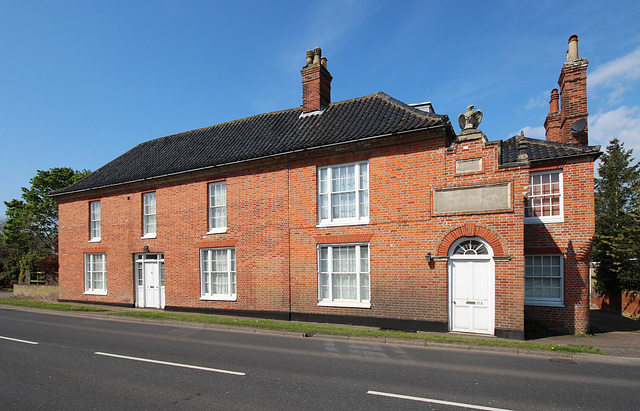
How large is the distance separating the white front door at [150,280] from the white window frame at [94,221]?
383 cm

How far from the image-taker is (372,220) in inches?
525

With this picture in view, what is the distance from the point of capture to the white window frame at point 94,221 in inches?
838

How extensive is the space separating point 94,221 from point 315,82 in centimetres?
1471

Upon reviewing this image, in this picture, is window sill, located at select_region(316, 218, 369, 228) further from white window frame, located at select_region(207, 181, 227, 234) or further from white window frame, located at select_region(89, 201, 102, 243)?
white window frame, located at select_region(89, 201, 102, 243)

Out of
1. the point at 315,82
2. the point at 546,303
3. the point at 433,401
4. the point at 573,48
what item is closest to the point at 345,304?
the point at 546,303

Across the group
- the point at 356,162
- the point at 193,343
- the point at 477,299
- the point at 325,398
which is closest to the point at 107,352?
the point at 193,343

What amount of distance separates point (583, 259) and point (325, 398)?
1064 centimetres

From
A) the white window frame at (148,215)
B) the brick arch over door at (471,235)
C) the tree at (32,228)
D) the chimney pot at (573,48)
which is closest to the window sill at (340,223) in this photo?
the brick arch over door at (471,235)

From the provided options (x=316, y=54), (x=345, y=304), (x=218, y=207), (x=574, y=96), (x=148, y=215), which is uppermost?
(x=316, y=54)

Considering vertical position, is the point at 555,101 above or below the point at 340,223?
above

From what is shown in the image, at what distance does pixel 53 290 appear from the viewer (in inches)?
941

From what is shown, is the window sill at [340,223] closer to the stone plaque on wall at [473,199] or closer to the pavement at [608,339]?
the stone plaque on wall at [473,199]

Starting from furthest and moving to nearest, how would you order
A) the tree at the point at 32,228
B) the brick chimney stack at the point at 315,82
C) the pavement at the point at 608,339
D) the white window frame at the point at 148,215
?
the tree at the point at 32,228, the white window frame at the point at 148,215, the brick chimney stack at the point at 315,82, the pavement at the point at 608,339

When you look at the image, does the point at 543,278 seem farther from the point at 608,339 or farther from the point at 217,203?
the point at 217,203
